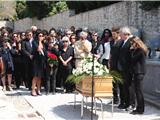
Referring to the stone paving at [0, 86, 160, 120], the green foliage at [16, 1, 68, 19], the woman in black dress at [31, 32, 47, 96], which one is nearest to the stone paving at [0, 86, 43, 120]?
the stone paving at [0, 86, 160, 120]

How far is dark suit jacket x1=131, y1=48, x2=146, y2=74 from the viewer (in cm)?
1147

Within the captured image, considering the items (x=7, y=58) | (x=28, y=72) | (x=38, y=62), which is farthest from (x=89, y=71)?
(x=7, y=58)

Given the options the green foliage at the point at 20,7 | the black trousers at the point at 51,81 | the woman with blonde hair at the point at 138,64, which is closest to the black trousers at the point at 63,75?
the black trousers at the point at 51,81

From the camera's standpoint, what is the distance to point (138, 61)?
11523 millimetres

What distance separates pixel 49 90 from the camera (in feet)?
50.4

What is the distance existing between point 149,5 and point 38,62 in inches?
262

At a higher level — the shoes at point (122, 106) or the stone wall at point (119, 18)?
the stone wall at point (119, 18)

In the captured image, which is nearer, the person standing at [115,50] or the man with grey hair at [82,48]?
the person standing at [115,50]

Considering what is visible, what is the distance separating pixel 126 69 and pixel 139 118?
49.8 inches

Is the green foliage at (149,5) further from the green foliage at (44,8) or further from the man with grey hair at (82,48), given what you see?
the green foliage at (44,8)

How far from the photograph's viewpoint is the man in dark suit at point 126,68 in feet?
39.1

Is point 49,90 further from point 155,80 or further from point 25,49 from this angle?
point 155,80

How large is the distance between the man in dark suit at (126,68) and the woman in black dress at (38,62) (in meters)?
3.25

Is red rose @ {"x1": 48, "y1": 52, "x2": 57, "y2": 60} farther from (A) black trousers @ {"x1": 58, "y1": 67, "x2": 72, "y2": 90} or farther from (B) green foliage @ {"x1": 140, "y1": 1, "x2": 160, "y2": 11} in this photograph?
(B) green foliage @ {"x1": 140, "y1": 1, "x2": 160, "y2": 11}
